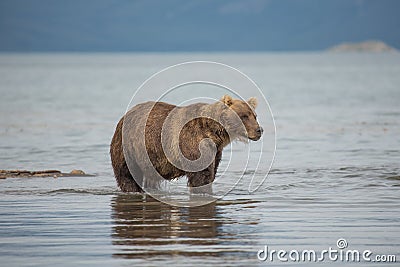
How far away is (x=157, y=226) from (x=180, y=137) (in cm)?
195

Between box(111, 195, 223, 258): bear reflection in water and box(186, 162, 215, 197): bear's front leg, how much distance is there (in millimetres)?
356

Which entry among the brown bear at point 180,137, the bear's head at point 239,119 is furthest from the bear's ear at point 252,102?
the bear's head at point 239,119

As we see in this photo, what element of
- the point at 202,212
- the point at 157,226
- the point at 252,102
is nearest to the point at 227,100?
the point at 252,102

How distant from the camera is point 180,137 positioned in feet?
40.1

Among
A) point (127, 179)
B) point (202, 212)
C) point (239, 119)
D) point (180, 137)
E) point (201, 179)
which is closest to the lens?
point (202, 212)

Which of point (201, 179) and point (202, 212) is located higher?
point (201, 179)

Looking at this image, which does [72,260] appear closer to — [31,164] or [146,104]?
[146,104]

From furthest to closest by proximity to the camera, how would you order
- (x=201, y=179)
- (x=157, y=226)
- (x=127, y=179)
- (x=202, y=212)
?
(x=127, y=179) < (x=201, y=179) < (x=202, y=212) < (x=157, y=226)

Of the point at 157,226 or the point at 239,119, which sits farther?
the point at 239,119

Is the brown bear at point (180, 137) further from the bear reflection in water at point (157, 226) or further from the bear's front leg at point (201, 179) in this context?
the bear reflection in water at point (157, 226)

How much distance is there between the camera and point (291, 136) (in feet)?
71.2

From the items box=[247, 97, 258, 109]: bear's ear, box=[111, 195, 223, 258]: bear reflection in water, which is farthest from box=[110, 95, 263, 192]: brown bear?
box=[111, 195, 223, 258]: bear reflection in water

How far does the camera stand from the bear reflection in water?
30.9 feet

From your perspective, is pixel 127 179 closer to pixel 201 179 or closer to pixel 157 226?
pixel 201 179
